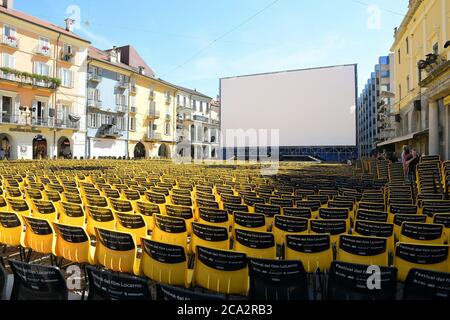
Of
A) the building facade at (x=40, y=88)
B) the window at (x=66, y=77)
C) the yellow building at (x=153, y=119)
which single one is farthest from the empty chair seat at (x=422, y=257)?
the yellow building at (x=153, y=119)

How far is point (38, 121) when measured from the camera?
3034 centimetres

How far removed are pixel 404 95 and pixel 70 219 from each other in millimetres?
31341

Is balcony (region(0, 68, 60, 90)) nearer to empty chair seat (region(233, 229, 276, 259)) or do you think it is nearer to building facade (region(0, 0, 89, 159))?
building facade (region(0, 0, 89, 159))

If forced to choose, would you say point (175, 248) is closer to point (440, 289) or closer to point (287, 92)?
point (440, 289)

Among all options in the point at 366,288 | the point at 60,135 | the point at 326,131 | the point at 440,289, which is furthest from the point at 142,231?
the point at 60,135

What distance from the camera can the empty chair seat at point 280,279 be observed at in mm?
2729

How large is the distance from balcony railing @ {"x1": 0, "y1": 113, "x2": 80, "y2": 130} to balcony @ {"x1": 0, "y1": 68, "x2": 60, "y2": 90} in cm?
297

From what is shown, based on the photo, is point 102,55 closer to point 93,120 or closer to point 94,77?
point 94,77

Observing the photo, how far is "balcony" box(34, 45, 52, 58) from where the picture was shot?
99.7 ft

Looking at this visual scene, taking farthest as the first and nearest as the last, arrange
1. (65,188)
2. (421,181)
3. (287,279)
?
(421,181), (65,188), (287,279)

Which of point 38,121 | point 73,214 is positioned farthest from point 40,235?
point 38,121

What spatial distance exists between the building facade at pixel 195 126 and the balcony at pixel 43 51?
22.4 metres

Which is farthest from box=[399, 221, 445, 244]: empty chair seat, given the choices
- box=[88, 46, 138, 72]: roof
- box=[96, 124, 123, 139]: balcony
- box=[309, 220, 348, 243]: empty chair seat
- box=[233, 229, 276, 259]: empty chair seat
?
box=[88, 46, 138, 72]: roof

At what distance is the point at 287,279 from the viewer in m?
2.75
